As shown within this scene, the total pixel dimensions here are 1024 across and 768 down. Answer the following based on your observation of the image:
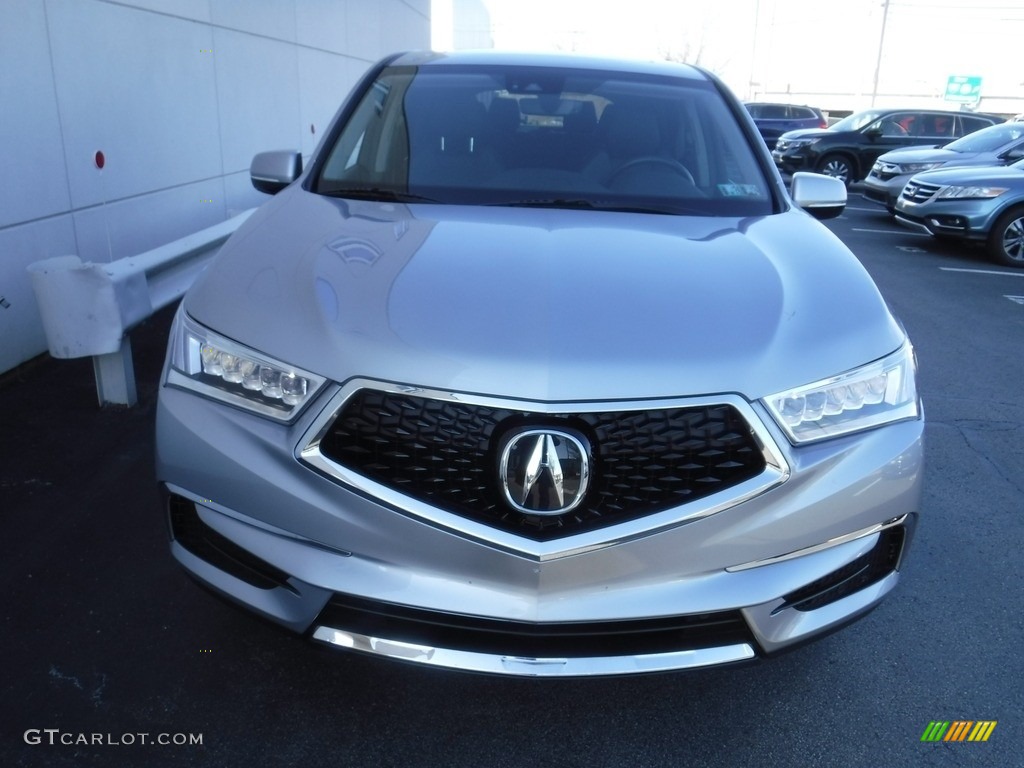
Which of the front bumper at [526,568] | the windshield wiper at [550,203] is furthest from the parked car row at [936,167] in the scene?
the front bumper at [526,568]

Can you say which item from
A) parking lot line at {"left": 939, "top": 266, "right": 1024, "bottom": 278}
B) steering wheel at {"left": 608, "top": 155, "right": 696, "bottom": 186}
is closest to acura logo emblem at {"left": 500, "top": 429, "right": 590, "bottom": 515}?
steering wheel at {"left": 608, "top": 155, "right": 696, "bottom": 186}

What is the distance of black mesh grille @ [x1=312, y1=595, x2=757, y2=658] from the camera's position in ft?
6.68

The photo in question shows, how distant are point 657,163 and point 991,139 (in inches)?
454

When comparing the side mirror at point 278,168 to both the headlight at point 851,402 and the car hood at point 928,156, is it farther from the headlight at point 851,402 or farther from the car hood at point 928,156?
the car hood at point 928,156

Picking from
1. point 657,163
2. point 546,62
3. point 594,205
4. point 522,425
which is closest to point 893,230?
point 546,62

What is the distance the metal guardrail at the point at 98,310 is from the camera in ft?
13.3

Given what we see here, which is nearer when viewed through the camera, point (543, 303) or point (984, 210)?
point (543, 303)

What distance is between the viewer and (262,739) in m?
2.35

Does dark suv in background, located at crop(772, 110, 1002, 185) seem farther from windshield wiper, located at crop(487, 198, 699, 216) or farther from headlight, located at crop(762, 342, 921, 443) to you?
headlight, located at crop(762, 342, 921, 443)

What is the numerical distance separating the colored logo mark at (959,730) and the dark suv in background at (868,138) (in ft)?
53.4

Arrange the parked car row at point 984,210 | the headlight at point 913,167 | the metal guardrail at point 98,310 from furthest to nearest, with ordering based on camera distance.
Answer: the headlight at point 913,167, the parked car row at point 984,210, the metal guardrail at point 98,310

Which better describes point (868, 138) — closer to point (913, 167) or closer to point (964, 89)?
point (913, 167)

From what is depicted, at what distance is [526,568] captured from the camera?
6.50 ft

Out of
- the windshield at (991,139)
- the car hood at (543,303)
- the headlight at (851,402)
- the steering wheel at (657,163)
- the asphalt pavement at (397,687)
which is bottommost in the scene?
the asphalt pavement at (397,687)
